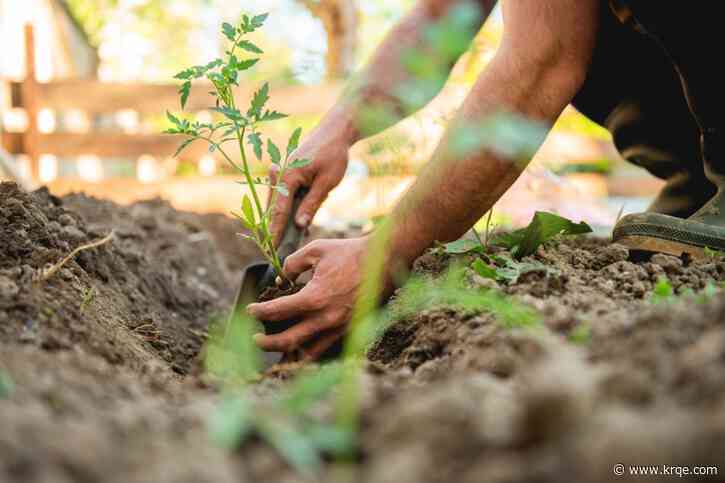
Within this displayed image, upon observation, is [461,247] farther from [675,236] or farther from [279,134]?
[279,134]

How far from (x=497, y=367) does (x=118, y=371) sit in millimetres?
592

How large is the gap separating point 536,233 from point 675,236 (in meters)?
0.37

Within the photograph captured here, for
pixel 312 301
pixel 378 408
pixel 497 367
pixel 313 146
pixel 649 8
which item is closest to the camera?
pixel 378 408

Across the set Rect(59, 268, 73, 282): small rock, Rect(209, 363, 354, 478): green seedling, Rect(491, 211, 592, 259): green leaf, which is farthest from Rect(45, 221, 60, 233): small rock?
Rect(209, 363, 354, 478): green seedling

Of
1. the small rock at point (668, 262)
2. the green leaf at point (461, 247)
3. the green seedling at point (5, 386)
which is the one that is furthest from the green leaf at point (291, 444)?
the small rock at point (668, 262)

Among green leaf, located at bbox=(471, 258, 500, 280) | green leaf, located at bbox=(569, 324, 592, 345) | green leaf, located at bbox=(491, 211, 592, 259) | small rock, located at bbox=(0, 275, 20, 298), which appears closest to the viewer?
green leaf, located at bbox=(569, 324, 592, 345)

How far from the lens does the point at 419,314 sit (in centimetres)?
154

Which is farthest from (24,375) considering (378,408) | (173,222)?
(173,222)

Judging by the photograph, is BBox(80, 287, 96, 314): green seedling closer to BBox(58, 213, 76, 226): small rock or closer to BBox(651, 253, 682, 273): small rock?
BBox(58, 213, 76, 226): small rock

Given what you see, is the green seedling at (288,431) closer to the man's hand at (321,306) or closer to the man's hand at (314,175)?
the man's hand at (321,306)

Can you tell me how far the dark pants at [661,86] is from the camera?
71.2 inches

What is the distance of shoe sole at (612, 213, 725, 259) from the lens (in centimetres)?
176

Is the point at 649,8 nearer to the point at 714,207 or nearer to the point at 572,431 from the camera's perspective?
the point at 714,207

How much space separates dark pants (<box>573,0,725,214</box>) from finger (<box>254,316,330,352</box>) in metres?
0.99
